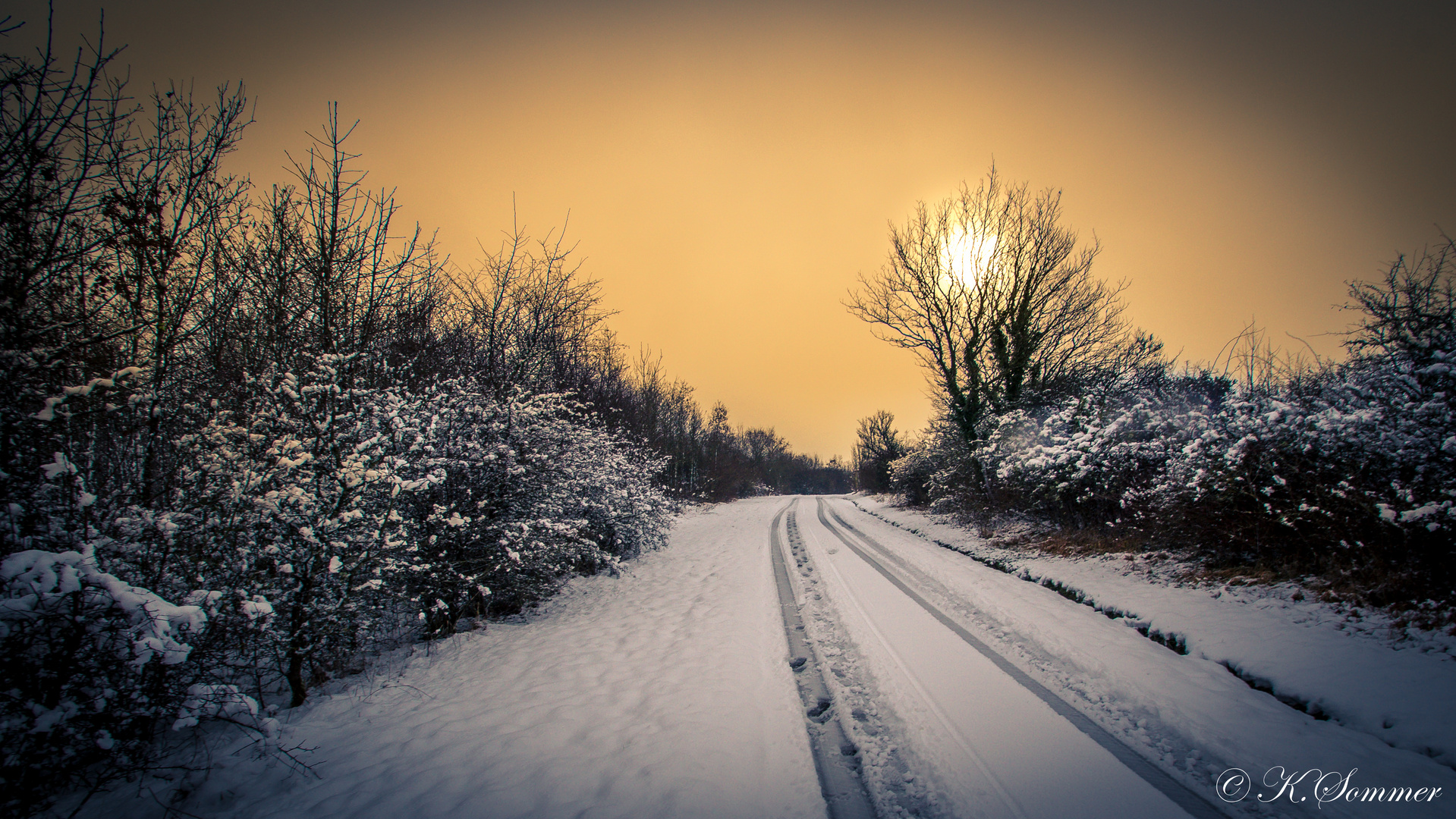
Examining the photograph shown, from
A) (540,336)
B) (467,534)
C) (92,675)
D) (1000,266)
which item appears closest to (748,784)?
(92,675)

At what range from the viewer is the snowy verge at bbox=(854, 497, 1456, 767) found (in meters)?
3.12

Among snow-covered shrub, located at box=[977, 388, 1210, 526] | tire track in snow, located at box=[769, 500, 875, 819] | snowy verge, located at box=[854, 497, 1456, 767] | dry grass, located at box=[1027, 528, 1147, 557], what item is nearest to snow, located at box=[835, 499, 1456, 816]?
snowy verge, located at box=[854, 497, 1456, 767]

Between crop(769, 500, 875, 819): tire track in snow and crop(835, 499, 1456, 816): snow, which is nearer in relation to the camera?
crop(769, 500, 875, 819): tire track in snow

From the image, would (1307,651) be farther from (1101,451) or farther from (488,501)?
(488,501)

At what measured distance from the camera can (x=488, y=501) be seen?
6098mm

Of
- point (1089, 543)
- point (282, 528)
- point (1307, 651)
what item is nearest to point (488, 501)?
point (282, 528)

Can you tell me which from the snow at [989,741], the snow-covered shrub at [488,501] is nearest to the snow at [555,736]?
the snow-covered shrub at [488,501]

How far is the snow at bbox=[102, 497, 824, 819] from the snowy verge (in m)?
4.09

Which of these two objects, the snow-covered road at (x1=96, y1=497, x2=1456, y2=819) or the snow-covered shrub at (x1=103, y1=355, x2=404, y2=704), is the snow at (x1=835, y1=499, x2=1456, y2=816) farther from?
the snow-covered shrub at (x1=103, y1=355, x2=404, y2=704)

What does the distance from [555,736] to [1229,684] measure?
19.2 feet

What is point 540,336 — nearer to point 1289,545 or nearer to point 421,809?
point 421,809

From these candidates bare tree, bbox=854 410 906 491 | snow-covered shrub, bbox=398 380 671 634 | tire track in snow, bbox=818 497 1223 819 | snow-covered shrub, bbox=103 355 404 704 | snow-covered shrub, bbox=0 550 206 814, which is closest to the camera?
snow-covered shrub, bbox=0 550 206 814

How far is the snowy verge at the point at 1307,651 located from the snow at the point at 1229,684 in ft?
0.05

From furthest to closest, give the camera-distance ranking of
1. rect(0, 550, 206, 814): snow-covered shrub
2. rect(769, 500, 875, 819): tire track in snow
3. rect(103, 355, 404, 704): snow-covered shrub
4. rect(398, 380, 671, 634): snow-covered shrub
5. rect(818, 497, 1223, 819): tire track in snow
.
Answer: rect(398, 380, 671, 634): snow-covered shrub < rect(103, 355, 404, 704): snow-covered shrub < rect(769, 500, 875, 819): tire track in snow < rect(818, 497, 1223, 819): tire track in snow < rect(0, 550, 206, 814): snow-covered shrub
